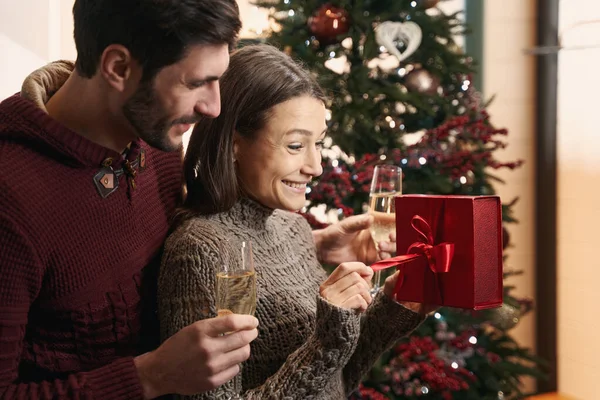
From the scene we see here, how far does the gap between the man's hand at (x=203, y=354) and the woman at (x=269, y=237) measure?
108 mm

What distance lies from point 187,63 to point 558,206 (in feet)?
12.0

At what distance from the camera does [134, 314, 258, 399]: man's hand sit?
1.31 meters

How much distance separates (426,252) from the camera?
1.63 meters

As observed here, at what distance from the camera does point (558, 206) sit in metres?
4.55

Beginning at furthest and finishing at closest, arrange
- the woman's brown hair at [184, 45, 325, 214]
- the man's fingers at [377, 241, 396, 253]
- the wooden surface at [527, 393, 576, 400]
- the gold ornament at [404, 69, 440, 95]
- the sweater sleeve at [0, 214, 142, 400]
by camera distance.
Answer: the wooden surface at [527, 393, 576, 400], the gold ornament at [404, 69, 440, 95], the man's fingers at [377, 241, 396, 253], the woman's brown hair at [184, 45, 325, 214], the sweater sleeve at [0, 214, 142, 400]

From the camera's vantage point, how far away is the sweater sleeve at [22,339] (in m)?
1.28

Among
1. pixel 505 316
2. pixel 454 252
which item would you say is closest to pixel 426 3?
pixel 505 316

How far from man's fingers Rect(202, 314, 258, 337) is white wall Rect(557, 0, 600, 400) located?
3343 millimetres

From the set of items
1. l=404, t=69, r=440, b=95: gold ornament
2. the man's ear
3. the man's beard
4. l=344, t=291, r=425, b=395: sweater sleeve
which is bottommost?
l=344, t=291, r=425, b=395: sweater sleeve

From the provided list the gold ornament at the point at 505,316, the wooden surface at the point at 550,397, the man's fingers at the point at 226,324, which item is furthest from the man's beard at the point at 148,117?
the wooden surface at the point at 550,397

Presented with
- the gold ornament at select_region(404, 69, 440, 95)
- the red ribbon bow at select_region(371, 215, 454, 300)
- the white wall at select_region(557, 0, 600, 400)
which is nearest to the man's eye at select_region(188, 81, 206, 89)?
the red ribbon bow at select_region(371, 215, 454, 300)

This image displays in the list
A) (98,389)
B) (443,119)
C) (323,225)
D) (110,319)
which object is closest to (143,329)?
(110,319)

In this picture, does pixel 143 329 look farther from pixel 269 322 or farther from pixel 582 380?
pixel 582 380

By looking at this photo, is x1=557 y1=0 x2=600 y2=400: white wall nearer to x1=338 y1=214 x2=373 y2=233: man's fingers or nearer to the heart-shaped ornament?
the heart-shaped ornament
